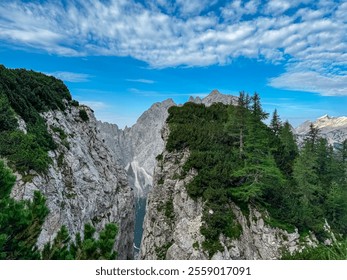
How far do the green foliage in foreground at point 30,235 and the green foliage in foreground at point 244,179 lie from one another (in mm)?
16832

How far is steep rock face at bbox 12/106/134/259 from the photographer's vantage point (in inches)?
653

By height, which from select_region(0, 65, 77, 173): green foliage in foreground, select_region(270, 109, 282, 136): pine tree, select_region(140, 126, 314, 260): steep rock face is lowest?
select_region(140, 126, 314, 260): steep rock face

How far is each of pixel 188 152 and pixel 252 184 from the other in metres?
9.55

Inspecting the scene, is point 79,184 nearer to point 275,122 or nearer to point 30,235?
point 30,235

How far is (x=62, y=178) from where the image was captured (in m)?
20.7

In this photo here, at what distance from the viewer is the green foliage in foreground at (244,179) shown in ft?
83.1

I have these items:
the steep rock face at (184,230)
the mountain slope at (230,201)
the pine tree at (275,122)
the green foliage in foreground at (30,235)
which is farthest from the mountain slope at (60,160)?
the pine tree at (275,122)

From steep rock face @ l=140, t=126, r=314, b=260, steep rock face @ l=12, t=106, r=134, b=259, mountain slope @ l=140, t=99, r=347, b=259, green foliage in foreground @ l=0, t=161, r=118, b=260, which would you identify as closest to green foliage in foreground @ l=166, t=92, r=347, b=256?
mountain slope @ l=140, t=99, r=347, b=259

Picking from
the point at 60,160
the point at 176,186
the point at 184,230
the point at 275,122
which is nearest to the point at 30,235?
the point at 60,160

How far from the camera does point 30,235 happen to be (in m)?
7.67

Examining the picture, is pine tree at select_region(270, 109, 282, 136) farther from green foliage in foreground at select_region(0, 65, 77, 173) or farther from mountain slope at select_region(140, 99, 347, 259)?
green foliage in foreground at select_region(0, 65, 77, 173)

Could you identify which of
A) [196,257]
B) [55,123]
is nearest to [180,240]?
Result: [196,257]

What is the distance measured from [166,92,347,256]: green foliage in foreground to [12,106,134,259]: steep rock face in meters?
8.24

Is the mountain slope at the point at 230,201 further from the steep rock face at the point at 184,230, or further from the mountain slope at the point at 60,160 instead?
the mountain slope at the point at 60,160
